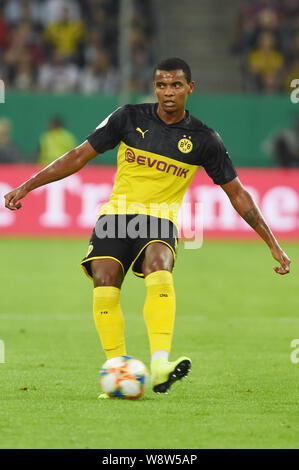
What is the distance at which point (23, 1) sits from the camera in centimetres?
2270

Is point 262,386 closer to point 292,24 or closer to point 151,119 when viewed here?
point 151,119

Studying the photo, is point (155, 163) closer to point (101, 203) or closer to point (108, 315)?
point (108, 315)

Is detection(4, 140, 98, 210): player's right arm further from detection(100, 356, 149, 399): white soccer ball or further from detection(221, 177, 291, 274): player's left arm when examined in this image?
detection(100, 356, 149, 399): white soccer ball

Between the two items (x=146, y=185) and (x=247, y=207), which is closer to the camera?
(x=146, y=185)

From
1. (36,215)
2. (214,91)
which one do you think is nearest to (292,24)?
(214,91)

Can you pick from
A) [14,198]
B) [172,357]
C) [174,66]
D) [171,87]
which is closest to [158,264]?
[14,198]

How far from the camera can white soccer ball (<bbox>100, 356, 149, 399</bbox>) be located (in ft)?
19.9

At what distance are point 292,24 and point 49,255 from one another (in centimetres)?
A: 1067

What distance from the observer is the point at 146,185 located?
21.1 feet

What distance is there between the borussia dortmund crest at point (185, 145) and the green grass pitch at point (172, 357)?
1.64 meters

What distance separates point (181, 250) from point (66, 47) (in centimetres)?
754
